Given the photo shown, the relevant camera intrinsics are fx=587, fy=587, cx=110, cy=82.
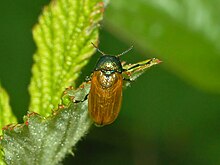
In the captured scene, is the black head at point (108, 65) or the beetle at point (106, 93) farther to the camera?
the black head at point (108, 65)

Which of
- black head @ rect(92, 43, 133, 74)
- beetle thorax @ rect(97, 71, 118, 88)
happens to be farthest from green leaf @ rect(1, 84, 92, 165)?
black head @ rect(92, 43, 133, 74)

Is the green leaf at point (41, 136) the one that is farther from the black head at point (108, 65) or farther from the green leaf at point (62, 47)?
the black head at point (108, 65)

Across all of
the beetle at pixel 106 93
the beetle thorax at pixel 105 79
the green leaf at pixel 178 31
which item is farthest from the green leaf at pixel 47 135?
the green leaf at pixel 178 31

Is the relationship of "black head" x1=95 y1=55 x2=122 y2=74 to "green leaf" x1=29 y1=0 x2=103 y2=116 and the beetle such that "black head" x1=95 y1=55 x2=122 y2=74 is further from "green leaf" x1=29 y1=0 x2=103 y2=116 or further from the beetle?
"green leaf" x1=29 y1=0 x2=103 y2=116

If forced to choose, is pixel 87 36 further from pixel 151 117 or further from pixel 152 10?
pixel 151 117

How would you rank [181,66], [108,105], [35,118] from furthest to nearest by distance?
[181,66], [108,105], [35,118]

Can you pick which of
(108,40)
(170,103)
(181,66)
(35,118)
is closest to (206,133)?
(170,103)

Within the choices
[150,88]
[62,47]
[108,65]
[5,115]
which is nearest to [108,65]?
[108,65]
